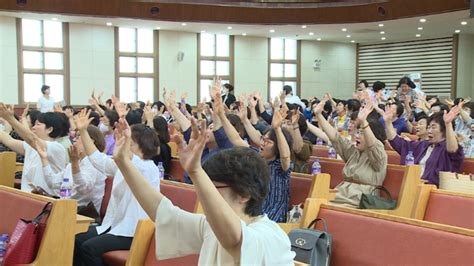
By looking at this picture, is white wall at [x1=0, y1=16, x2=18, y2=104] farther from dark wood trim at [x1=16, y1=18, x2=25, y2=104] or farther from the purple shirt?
the purple shirt

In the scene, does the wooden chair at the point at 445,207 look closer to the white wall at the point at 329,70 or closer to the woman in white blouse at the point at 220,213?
the woman in white blouse at the point at 220,213

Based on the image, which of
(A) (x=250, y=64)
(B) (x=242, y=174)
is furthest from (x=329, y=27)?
(B) (x=242, y=174)

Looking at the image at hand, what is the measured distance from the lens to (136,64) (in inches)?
685

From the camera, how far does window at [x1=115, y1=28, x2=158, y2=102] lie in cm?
→ 1712

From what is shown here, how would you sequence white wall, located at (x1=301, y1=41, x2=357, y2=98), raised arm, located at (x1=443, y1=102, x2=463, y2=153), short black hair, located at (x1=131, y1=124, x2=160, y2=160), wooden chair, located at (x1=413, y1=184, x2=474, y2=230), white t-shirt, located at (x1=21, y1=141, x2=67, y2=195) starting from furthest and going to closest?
white wall, located at (x1=301, y1=41, x2=357, y2=98) < raised arm, located at (x1=443, y1=102, x2=463, y2=153) < white t-shirt, located at (x1=21, y1=141, x2=67, y2=195) < short black hair, located at (x1=131, y1=124, x2=160, y2=160) < wooden chair, located at (x1=413, y1=184, x2=474, y2=230)

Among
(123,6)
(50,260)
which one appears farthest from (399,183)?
(123,6)

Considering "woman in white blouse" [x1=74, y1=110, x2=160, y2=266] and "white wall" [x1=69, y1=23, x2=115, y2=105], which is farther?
"white wall" [x1=69, y1=23, x2=115, y2=105]

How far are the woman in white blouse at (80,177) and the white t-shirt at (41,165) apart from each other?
8cm

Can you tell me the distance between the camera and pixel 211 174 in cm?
196

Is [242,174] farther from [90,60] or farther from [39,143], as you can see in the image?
[90,60]

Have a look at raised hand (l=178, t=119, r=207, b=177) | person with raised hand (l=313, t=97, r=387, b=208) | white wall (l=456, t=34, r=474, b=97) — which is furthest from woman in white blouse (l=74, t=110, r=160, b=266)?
white wall (l=456, t=34, r=474, b=97)

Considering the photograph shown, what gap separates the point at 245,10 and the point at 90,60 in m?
4.63

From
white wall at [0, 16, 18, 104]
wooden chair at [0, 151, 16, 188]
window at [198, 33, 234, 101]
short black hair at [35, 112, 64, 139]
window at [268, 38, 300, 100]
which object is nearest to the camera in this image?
short black hair at [35, 112, 64, 139]

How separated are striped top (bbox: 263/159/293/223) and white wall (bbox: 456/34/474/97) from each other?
15660mm
